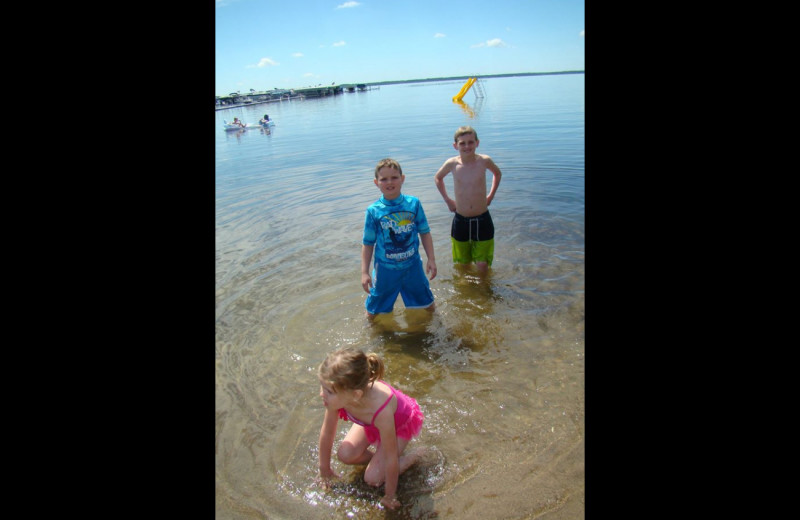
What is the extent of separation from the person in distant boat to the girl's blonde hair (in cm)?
346

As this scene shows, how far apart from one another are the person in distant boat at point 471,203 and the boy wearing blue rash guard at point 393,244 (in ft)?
4.28

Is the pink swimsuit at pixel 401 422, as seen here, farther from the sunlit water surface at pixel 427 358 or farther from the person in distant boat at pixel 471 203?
the person in distant boat at pixel 471 203

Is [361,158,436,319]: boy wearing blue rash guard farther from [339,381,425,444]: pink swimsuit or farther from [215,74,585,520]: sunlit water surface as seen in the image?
[339,381,425,444]: pink swimsuit

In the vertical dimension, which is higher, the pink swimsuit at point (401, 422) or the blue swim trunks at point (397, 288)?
the blue swim trunks at point (397, 288)

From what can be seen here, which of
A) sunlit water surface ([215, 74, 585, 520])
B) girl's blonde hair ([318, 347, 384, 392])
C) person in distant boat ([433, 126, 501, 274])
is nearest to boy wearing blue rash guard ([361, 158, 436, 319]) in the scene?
sunlit water surface ([215, 74, 585, 520])

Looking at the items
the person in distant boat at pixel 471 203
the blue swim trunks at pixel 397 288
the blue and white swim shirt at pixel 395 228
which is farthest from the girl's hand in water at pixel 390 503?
the person in distant boat at pixel 471 203

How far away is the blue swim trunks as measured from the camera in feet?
15.7

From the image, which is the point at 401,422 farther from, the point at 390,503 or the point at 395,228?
the point at 395,228

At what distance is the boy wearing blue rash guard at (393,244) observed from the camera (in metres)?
4.52

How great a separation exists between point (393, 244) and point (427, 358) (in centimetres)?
118

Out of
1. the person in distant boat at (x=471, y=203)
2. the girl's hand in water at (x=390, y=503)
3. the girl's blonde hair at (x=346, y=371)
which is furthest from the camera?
the person in distant boat at (x=471, y=203)
